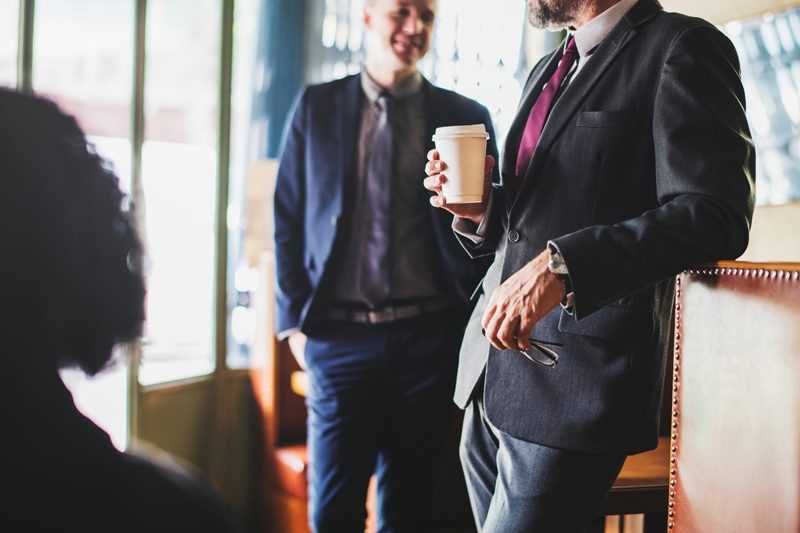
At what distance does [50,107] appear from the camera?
2.13ft

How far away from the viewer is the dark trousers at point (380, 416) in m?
2.15

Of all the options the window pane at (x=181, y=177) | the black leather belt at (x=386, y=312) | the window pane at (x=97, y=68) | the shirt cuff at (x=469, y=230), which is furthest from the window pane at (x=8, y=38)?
the shirt cuff at (x=469, y=230)

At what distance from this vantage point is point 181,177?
11.1ft

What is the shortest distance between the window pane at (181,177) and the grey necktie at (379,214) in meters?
1.30

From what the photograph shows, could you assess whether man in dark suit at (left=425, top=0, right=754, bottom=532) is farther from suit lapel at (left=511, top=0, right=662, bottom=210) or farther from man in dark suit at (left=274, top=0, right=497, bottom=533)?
man in dark suit at (left=274, top=0, right=497, bottom=533)

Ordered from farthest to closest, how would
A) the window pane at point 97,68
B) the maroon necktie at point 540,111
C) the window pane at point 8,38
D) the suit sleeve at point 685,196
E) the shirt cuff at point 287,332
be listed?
the window pane at point 97,68 < the window pane at point 8,38 < the shirt cuff at point 287,332 < the maroon necktie at point 540,111 < the suit sleeve at point 685,196

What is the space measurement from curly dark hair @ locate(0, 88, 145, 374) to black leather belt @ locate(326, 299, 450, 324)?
4.75 ft

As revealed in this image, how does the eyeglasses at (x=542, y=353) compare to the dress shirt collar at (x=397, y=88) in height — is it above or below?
below

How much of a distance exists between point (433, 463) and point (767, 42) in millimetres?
1540

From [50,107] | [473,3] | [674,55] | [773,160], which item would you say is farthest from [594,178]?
[473,3]

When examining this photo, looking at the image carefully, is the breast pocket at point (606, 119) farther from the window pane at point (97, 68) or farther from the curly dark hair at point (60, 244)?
the window pane at point (97, 68)

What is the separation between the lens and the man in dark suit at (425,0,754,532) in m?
1.08

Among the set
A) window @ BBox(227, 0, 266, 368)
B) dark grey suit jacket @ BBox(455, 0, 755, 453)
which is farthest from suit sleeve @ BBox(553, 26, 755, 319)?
window @ BBox(227, 0, 266, 368)

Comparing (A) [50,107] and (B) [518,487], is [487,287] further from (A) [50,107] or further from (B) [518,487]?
(A) [50,107]
